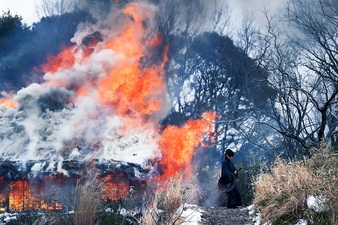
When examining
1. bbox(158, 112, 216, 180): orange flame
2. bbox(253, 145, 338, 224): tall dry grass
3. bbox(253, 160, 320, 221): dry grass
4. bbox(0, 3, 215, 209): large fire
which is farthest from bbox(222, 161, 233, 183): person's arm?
bbox(253, 145, 338, 224): tall dry grass

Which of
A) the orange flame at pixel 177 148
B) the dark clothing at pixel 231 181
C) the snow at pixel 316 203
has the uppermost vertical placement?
the orange flame at pixel 177 148

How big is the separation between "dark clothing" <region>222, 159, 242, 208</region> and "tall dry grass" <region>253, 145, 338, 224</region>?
3162 millimetres

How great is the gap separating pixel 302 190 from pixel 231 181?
16.2ft

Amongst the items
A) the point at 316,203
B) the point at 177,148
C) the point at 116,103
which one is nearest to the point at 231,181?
the point at 177,148

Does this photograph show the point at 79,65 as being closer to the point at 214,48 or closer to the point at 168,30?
the point at 168,30

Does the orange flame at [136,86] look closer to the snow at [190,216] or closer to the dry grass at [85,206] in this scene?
the snow at [190,216]

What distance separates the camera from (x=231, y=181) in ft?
39.7

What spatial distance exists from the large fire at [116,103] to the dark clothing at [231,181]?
1.89 metres

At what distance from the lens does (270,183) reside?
8844 mm

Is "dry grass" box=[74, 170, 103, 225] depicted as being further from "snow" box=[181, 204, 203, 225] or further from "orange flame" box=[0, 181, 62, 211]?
"orange flame" box=[0, 181, 62, 211]

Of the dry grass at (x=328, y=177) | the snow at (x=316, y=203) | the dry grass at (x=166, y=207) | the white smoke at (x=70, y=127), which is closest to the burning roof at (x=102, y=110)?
the white smoke at (x=70, y=127)

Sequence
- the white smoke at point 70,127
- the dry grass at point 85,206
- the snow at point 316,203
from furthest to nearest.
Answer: the white smoke at point 70,127
the dry grass at point 85,206
the snow at point 316,203

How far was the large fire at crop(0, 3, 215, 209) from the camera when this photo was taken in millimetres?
14055

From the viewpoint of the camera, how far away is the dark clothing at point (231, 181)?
39.3 ft
